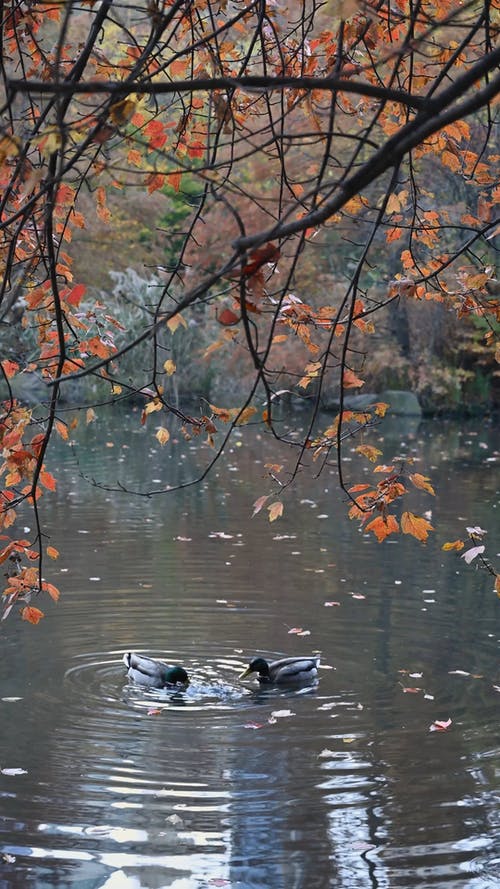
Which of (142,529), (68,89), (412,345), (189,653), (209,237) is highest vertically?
(209,237)

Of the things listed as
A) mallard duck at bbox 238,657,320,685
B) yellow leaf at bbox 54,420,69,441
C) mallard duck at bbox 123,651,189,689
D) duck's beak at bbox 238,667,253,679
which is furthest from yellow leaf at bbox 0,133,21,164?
duck's beak at bbox 238,667,253,679

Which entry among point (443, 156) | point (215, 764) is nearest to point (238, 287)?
point (443, 156)

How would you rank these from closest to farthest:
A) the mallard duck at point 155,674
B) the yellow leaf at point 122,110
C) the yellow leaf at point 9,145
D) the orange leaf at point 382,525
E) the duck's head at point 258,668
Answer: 1. the yellow leaf at point 9,145
2. the yellow leaf at point 122,110
3. the orange leaf at point 382,525
4. the mallard duck at point 155,674
5. the duck's head at point 258,668

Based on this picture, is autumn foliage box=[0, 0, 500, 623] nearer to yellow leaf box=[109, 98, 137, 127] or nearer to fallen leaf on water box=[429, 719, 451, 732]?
yellow leaf box=[109, 98, 137, 127]

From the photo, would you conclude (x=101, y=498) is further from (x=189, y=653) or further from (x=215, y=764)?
(x=215, y=764)

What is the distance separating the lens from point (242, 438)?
2552 cm

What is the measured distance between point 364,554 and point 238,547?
1.28 meters

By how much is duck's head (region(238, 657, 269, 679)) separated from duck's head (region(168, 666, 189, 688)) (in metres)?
0.42

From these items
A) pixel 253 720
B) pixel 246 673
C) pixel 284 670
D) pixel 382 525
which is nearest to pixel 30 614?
pixel 382 525

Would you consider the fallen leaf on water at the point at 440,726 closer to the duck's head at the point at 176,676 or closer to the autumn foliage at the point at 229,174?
the autumn foliage at the point at 229,174

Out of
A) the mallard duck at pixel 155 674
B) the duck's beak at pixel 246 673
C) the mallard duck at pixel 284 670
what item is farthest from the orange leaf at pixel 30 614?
the duck's beak at pixel 246 673

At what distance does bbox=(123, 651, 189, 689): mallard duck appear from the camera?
24.6 ft

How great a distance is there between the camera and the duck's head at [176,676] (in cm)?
749

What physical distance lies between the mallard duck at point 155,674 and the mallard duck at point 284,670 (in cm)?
45
